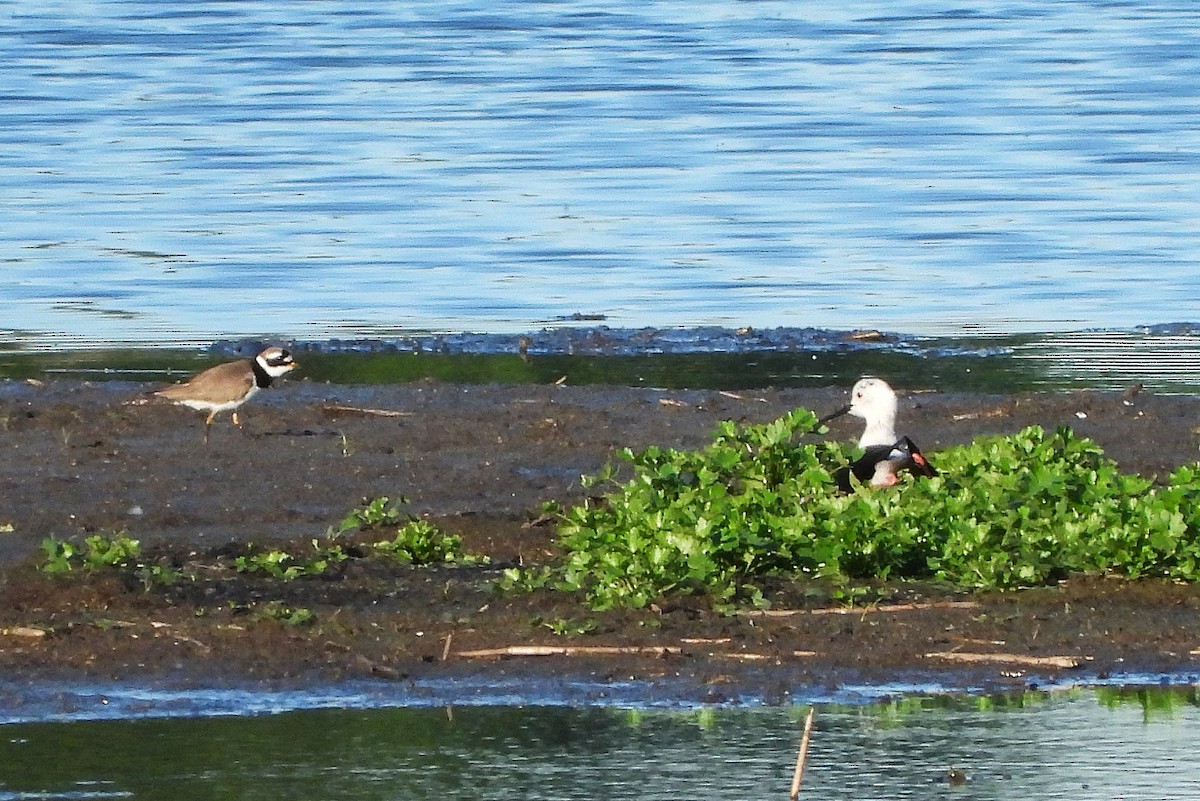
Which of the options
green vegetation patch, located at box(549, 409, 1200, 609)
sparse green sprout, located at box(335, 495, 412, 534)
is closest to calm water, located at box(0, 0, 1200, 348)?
sparse green sprout, located at box(335, 495, 412, 534)

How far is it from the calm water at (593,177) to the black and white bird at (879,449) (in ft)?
16.0

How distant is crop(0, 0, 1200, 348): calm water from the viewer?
16.6 m

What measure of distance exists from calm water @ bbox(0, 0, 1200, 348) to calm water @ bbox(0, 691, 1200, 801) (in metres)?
8.02

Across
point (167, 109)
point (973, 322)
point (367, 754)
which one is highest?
point (167, 109)

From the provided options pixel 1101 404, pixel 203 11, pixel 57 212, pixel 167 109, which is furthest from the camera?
pixel 203 11

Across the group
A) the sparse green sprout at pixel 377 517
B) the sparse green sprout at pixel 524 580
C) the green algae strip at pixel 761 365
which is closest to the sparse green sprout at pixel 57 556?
the sparse green sprout at pixel 377 517

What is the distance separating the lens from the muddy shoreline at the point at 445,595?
26.3 ft

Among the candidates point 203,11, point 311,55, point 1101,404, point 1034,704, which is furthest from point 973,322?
point 203,11

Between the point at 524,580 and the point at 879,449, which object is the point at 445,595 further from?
the point at 879,449

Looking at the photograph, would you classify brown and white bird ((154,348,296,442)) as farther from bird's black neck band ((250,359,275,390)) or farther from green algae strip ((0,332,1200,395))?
green algae strip ((0,332,1200,395))

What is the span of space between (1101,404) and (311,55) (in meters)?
21.5

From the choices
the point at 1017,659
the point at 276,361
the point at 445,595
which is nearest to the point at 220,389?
the point at 276,361

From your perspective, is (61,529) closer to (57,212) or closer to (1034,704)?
(1034,704)

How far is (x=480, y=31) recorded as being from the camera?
121 ft
